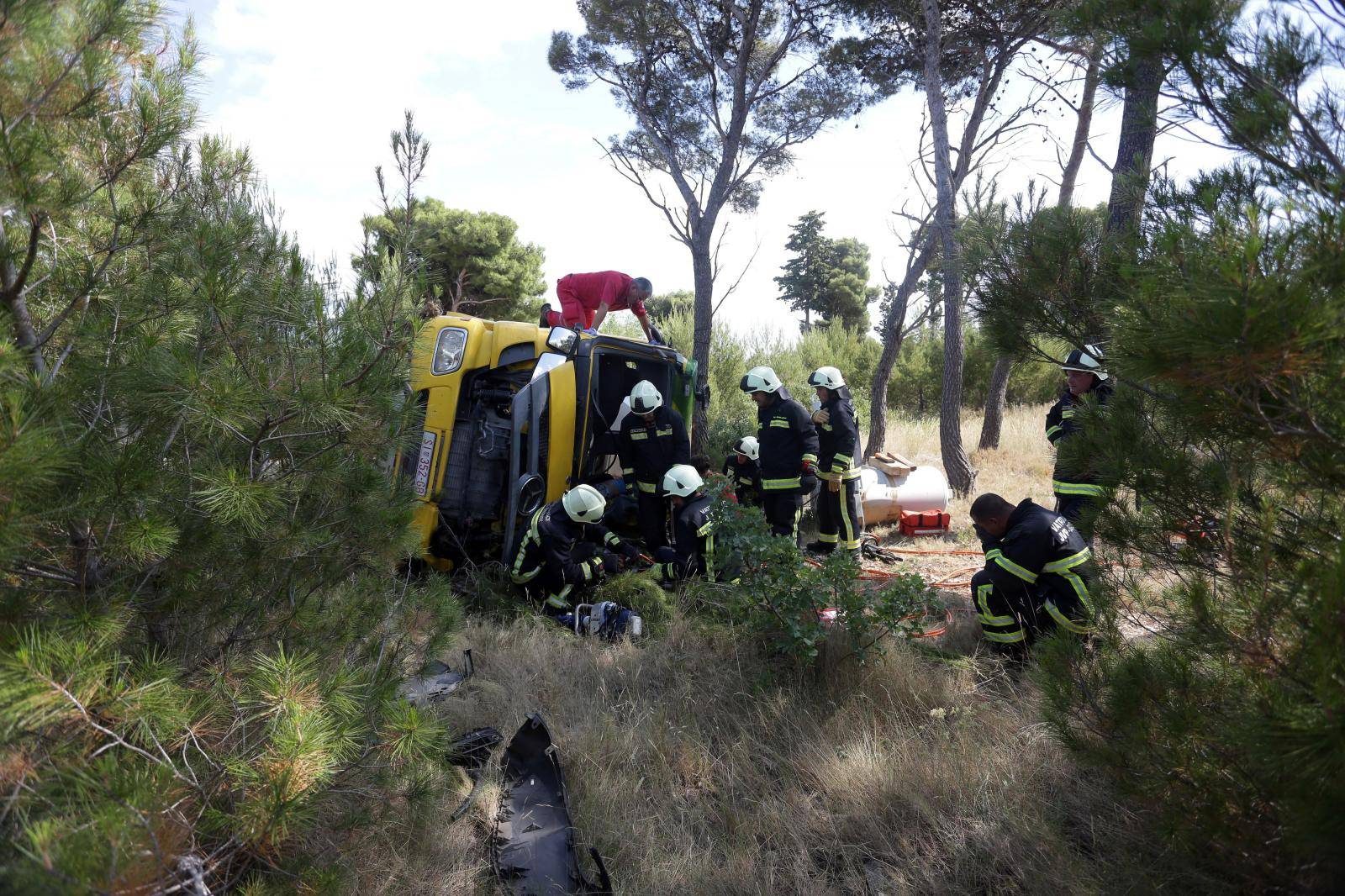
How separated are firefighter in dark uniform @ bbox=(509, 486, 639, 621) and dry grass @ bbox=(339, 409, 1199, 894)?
28.7 inches

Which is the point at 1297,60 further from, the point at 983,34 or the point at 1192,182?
the point at 983,34

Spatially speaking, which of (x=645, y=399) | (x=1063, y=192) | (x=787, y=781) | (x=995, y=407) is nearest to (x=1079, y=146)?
(x=1063, y=192)

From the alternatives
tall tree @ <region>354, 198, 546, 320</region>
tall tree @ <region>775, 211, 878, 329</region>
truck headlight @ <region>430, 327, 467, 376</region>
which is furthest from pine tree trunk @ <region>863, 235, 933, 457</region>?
tall tree @ <region>775, 211, 878, 329</region>

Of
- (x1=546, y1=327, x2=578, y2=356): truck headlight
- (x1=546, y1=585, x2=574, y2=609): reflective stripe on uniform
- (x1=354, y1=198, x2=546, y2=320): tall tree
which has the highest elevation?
(x1=354, y1=198, x2=546, y2=320): tall tree

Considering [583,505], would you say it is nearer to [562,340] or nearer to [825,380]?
[562,340]

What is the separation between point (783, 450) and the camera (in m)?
6.98

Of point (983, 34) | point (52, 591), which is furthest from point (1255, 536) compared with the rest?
point (983, 34)

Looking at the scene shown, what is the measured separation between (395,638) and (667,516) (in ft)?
13.4

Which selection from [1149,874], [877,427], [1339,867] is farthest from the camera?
[877,427]

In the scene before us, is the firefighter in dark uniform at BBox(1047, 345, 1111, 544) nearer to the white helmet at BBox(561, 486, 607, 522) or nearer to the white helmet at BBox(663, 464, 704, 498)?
the white helmet at BBox(663, 464, 704, 498)

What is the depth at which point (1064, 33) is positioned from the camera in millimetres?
2727

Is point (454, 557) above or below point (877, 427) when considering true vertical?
below

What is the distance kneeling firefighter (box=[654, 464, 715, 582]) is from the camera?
19.2ft

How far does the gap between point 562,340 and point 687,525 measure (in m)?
1.78
